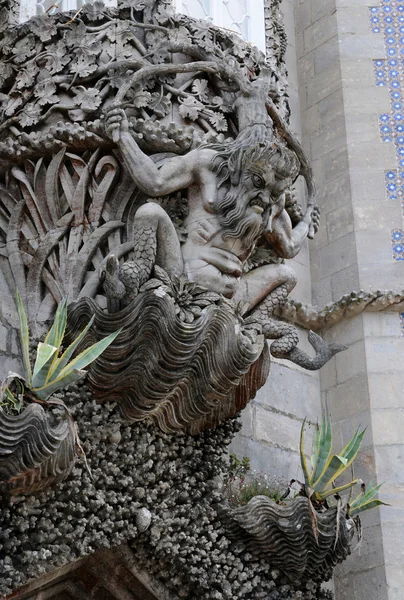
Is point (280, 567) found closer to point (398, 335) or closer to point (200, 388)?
point (200, 388)

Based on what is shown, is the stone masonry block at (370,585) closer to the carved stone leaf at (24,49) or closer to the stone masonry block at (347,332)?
the stone masonry block at (347,332)

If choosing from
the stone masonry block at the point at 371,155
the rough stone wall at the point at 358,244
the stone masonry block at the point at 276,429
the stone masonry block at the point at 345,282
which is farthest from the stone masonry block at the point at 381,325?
the stone masonry block at the point at 371,155

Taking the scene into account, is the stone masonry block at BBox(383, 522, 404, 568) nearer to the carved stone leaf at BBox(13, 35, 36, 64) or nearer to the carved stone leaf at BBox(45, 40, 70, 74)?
the carved stone leaf at BBox(45, 40, 70, 74)

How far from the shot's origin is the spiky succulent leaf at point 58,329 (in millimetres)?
5602

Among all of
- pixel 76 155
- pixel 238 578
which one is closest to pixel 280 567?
pixel 238 578

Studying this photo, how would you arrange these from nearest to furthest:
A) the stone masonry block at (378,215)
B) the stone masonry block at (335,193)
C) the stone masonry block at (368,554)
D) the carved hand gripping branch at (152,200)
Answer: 1. the carved hand gripping branch at (152,200)
2. the stone masonry block at (368,554)
3. the stone masonry block at (378,215)
4. the stone masonry block at (335,193)

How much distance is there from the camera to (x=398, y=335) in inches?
307

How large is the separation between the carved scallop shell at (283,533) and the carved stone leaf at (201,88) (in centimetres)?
208

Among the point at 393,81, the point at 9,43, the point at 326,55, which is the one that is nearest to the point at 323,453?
the point at 9,43

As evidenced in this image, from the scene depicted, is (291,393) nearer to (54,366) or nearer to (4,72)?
(54,366)

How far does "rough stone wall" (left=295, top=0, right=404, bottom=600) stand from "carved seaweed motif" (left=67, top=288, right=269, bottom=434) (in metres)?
1.67

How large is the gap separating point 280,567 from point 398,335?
2100mm

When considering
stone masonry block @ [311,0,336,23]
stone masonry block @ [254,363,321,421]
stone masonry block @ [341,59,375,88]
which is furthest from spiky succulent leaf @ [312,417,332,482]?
stone masonry block @ [311,0,336,23]

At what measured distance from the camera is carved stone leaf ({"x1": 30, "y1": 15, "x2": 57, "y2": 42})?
6.46 meters
